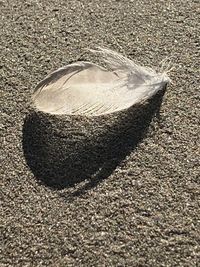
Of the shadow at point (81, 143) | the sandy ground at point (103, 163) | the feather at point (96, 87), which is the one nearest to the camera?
the sandy ground at point (103, 163)

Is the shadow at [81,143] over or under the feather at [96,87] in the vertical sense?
under

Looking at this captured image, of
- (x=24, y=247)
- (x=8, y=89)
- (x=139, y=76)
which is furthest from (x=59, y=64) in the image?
(x=24, y=247)

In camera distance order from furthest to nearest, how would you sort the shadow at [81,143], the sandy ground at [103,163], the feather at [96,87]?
the feather at [96,87]
the shadow at [81,143]
the sandy ground at [103,163]

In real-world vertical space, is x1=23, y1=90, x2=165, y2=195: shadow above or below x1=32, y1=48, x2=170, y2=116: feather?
below

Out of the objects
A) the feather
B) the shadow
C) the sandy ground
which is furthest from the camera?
the feather

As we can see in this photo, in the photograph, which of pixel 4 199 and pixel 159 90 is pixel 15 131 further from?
pixel 159 90

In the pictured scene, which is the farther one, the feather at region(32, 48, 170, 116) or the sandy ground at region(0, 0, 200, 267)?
the feather at region(32, 48, 170, 116)
